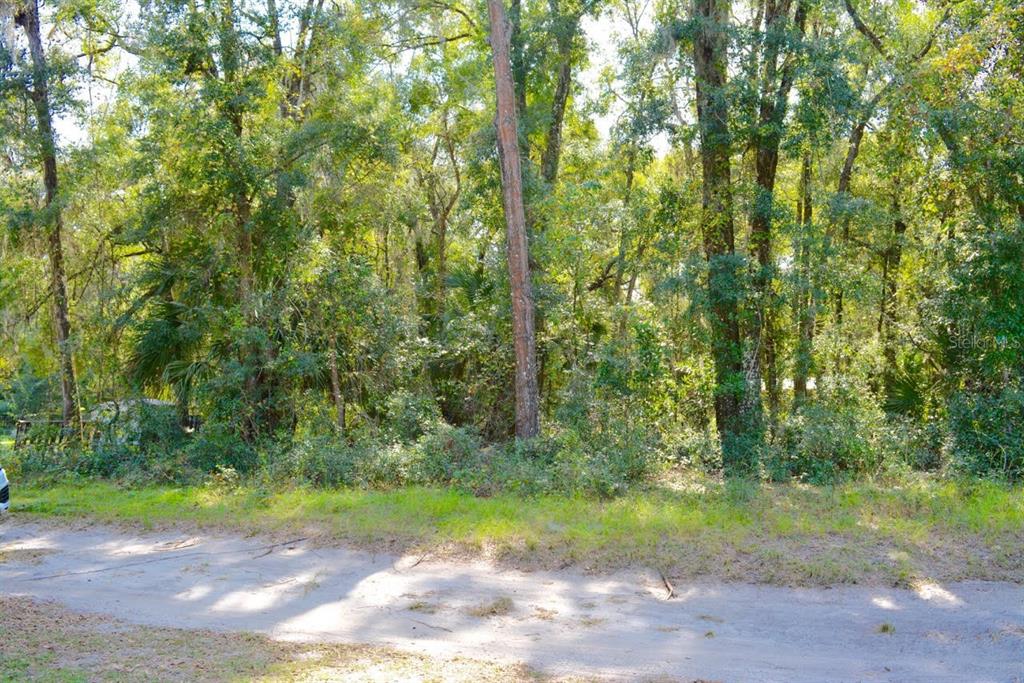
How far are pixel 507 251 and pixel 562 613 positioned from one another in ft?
31.2

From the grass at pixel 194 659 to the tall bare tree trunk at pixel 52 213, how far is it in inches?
440

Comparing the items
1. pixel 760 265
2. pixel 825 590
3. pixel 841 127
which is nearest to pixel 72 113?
pixel 760 265

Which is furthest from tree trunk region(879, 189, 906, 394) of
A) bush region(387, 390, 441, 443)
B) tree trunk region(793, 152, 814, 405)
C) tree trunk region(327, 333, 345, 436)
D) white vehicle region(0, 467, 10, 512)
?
white vehicle region(0, 467, 10, 512)

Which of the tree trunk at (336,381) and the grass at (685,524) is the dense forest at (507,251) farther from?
the grass at (685,524)

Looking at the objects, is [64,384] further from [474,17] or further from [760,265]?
[760,265]

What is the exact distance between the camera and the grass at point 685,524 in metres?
8.03

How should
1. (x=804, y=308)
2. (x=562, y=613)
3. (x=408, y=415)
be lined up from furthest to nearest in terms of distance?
1. (x=804, y=308)
2. (x=408, y=415)
3. (x=562, y=613)

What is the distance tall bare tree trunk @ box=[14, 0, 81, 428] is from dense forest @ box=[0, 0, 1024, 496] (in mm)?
65

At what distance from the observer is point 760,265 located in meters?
15.7

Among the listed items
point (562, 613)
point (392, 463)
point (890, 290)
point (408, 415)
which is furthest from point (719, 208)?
point (562, 613)

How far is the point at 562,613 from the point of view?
7062 millimetres

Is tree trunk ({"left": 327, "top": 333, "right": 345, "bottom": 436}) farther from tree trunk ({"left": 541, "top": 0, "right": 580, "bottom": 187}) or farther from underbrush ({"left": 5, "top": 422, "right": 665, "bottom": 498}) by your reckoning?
tree trunk ({"left": 541, "top": 0, "right": 580, "bottom": 187})

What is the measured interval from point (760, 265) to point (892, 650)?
10438 millimetres

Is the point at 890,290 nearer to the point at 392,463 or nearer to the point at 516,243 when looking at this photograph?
the point at 516,243
